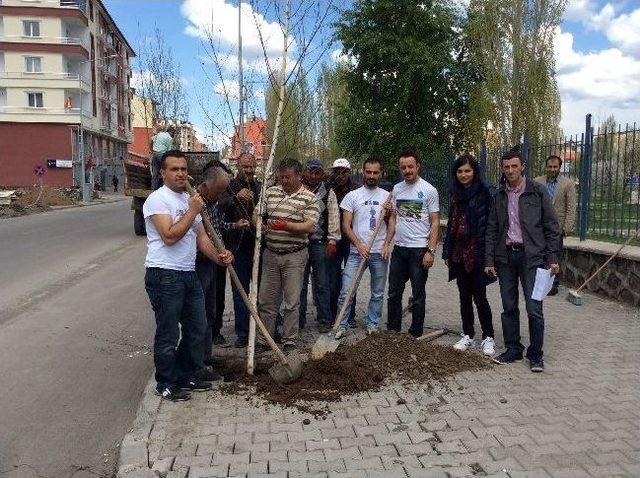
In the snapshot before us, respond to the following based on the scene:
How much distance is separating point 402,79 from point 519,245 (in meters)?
13.5

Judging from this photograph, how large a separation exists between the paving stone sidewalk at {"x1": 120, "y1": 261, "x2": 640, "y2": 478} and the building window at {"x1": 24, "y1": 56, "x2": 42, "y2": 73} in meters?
49.7

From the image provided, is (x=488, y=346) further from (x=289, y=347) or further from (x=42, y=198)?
(x=42, y=198)

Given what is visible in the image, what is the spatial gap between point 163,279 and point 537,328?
3.04m

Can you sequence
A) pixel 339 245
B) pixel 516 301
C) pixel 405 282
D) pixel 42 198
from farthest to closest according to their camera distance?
pixel 42 198 < pixel 339 245 < pixel 405 282 < pixel 516 301

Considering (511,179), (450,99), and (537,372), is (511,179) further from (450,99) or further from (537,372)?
(450,99)

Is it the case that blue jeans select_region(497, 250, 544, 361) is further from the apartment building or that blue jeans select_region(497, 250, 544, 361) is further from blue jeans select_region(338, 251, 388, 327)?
the apartment building

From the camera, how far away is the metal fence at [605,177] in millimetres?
7578

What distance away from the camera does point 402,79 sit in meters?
17.5

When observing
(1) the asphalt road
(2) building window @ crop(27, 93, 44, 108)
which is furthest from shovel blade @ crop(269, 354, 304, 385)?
(2) building window @ crop(27, 93, 44, 108)

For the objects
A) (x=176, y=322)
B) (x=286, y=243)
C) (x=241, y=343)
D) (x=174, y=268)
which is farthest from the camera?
(x=241, y=343)

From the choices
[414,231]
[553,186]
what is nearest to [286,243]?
[414,231]

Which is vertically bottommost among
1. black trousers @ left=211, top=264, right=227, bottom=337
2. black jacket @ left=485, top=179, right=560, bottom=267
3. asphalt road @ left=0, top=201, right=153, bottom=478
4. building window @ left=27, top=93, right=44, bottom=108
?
asphalt road @ left=0, top=201, right=153, bottom=478

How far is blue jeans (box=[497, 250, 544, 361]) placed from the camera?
4.90 metres

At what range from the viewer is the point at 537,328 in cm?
487
